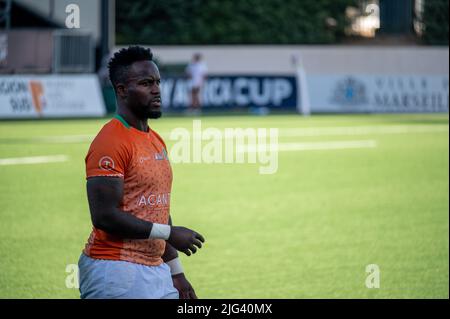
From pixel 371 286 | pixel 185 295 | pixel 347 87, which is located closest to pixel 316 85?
pixel 347 87

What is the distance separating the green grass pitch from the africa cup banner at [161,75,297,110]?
14533 millimetres

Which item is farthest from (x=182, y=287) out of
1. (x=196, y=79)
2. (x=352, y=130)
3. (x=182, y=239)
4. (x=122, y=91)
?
(x=196, y=79)

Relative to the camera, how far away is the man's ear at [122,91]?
15.6 feet

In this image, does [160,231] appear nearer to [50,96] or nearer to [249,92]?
[50,96]

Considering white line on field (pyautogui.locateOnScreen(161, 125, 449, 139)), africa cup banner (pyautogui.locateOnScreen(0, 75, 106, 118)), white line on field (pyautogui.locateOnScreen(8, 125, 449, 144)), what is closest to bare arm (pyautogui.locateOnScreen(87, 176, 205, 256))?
white line on field (pyautogui.locateOnScreen(8, 125, 449, 144))

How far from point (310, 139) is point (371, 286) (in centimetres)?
1479

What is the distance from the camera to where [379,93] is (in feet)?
117

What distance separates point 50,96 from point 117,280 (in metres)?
26.0

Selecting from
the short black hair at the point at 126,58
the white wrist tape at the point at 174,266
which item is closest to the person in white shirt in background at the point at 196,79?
the white wrist tape at the point at 174,266

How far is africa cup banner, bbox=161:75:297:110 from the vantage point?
35.7 meters

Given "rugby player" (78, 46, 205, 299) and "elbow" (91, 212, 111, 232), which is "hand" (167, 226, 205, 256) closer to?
"rugby player" (78, 46, 205, 299)

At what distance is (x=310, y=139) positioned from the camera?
76.3 feet
